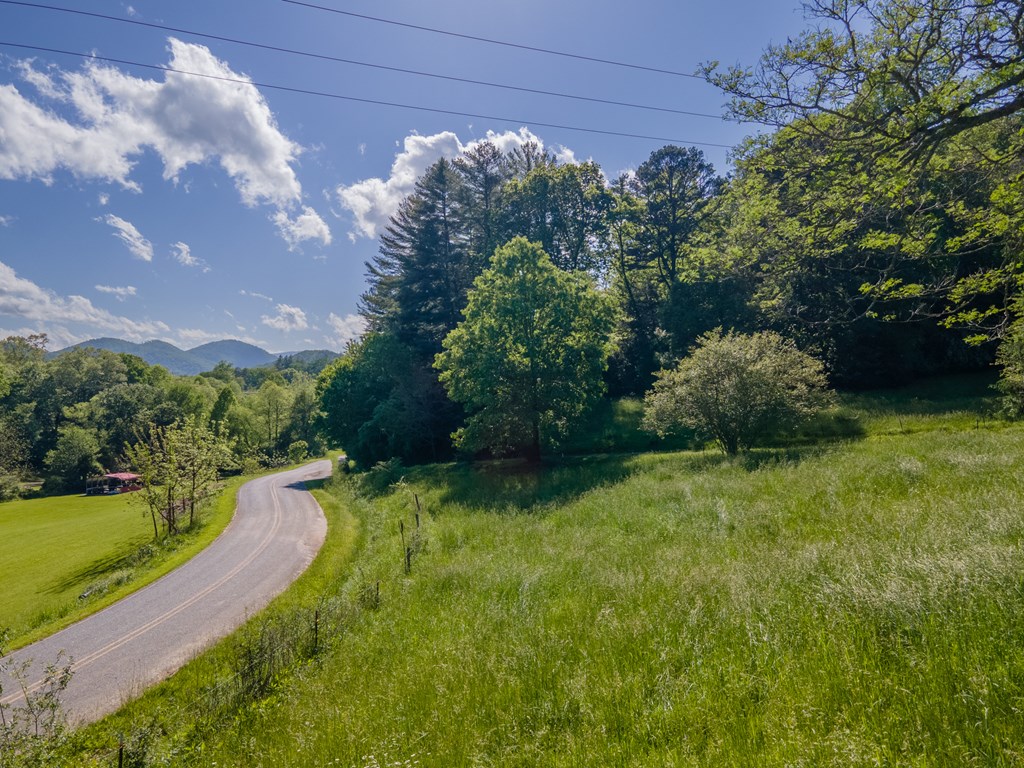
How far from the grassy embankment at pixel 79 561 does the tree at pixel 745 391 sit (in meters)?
23.6

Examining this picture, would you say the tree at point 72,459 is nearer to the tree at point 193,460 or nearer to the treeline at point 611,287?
the treeline at point 611,287

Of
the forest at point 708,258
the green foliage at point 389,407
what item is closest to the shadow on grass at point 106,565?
the forest at point 708,258

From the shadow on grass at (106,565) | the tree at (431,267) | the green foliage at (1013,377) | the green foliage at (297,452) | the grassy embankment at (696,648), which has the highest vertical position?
the tree at (431,267)

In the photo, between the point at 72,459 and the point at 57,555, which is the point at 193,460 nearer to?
the point at 57,555

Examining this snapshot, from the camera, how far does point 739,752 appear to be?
9.89 ft

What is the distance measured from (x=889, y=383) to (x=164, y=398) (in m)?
106

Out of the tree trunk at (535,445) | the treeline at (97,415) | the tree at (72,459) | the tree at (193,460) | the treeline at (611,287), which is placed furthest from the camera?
the treeline at (97,415)

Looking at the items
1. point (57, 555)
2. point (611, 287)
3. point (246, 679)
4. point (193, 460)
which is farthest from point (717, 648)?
point (611, 287)

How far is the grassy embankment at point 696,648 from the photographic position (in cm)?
310

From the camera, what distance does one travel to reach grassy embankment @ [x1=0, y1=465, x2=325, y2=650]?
629 inches

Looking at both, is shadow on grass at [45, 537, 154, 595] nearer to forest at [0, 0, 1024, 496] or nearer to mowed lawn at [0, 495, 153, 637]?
mowed lawn at [0, 495, 153, 637]

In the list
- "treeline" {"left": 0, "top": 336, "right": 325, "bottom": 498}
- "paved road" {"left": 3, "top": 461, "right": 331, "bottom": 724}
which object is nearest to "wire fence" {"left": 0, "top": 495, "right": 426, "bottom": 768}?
"paved road" {"left": 3, "top": 461, "right": 331, "bottom": 724}

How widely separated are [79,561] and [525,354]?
2661 centimetres

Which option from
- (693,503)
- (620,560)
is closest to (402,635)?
(620,560)
